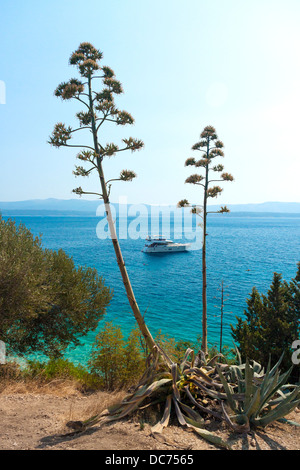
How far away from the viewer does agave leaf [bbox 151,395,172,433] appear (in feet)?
17.5

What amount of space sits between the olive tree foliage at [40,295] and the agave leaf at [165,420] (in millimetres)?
7597

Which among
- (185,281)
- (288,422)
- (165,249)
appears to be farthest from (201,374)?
(165,249)

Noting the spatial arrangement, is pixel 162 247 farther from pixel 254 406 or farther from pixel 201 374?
pixel 254 406

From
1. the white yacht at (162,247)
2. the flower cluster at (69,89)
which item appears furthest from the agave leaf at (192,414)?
the white yacht at (162,247)

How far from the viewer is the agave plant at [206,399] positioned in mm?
5684

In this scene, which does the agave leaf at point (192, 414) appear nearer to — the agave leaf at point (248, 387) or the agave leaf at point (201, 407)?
the agave leaf at point (201, 407)

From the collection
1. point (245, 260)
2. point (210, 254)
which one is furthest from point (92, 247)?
point (245, 260)

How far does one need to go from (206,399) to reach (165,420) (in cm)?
128

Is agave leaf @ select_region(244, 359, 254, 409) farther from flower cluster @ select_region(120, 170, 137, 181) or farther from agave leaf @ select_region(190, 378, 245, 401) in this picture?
flower cluster @ select_region(120, 170, 137, 181)

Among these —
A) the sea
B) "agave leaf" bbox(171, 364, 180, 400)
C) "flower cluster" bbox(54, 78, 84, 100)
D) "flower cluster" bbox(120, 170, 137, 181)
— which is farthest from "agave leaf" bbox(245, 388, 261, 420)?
the sea

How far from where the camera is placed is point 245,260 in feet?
244

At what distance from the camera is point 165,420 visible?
5.68 m

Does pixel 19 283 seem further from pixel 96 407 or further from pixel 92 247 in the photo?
pixel 92 247
